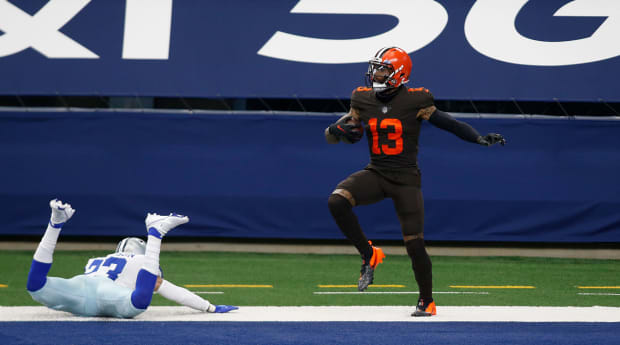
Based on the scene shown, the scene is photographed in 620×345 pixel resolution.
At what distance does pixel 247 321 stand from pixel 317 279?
9.86 feet

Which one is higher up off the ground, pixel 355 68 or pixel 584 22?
pixel 584 22

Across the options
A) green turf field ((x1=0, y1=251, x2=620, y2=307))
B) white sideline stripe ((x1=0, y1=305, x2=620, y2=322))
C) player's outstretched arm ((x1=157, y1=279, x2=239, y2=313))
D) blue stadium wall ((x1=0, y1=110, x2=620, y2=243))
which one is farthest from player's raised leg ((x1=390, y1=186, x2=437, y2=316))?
blue stadium wall ((x1=0, y1=110, x2=620, y2=243))

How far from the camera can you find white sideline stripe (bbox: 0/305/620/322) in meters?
5.35

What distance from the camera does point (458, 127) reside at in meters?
5.50

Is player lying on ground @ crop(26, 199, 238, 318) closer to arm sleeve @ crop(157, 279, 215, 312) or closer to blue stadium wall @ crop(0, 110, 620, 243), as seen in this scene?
arm sleeve @ crop(157, 279, 215, 312)

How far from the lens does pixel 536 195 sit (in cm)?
1012

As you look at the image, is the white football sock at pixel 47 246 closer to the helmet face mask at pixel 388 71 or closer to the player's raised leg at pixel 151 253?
the player's raised leg at pixel 151 253

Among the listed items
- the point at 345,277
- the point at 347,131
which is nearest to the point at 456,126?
the point at 347,131

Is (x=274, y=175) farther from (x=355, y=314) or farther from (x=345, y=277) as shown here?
(x=355, y=314)

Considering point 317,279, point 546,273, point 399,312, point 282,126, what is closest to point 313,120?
point 282,126

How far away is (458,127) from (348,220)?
99 centimetres

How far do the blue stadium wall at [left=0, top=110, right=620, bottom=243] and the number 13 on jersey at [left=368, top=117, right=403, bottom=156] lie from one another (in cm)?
448

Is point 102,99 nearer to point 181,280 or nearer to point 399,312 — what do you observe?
point 181,280

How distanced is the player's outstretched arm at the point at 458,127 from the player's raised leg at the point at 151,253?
1875 mm
